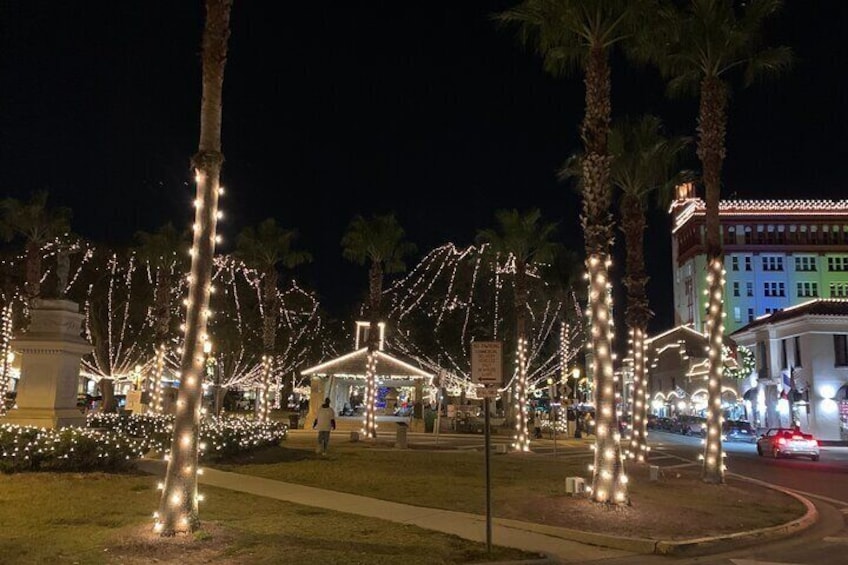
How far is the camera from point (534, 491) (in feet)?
50.9

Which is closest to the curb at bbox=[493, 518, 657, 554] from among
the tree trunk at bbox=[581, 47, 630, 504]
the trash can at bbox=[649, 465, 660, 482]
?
the tree trunk at bbox=[581, 47, 630, 504]

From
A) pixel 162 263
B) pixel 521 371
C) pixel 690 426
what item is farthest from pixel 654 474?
pixel 690 426

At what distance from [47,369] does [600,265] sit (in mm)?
13503

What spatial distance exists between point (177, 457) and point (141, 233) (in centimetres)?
2852

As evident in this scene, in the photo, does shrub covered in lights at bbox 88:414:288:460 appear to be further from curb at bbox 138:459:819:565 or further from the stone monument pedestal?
curb at bbox 138:459:819:565

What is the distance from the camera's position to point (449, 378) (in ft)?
174

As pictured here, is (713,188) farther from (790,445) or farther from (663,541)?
(790,445)

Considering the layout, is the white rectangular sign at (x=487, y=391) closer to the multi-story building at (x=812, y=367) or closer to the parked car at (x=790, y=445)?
the parked car at (x=790, y=445)

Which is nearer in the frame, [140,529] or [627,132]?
[140,529]

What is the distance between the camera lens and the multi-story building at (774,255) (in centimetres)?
9544

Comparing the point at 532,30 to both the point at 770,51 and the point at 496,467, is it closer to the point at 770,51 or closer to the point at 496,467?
the point at 770,51

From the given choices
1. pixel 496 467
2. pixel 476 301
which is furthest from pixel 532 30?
pixel 476 301

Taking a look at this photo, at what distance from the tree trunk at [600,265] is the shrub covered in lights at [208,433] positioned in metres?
9.66

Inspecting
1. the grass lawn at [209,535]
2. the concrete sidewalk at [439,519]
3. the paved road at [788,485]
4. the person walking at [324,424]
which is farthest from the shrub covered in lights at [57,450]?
the paved road at [788,485]
